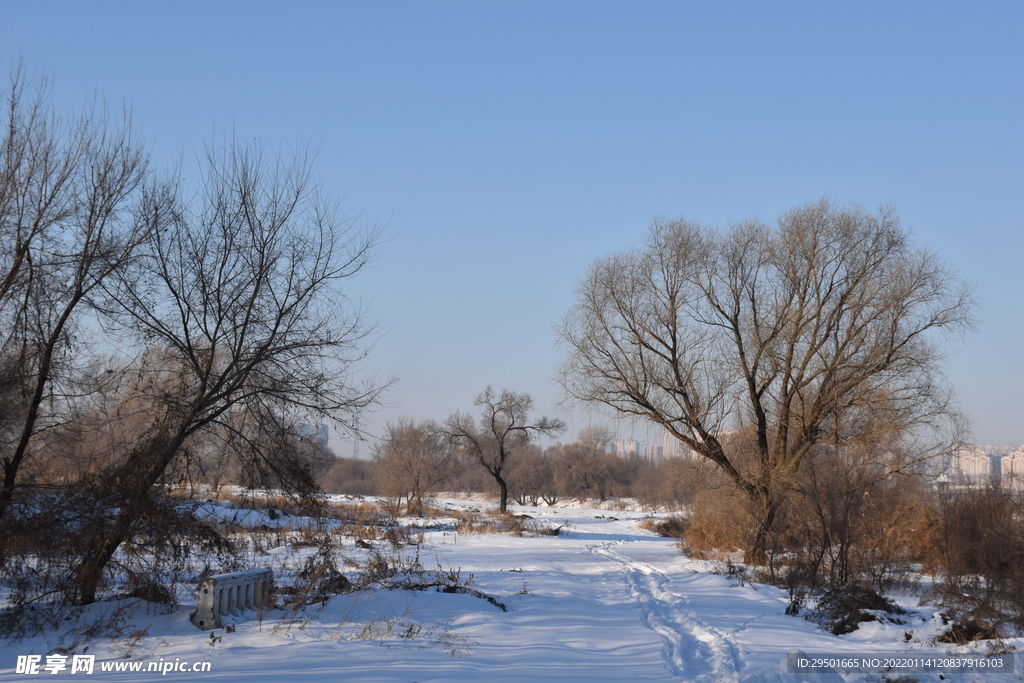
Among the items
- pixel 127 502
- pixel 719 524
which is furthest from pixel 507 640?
pixel 719 524

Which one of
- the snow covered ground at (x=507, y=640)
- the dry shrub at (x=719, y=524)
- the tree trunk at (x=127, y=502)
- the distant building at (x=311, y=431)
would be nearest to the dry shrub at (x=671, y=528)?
the dry shrub at (x=719, y=524)

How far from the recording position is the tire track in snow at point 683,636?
779cm

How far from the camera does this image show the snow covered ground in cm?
704

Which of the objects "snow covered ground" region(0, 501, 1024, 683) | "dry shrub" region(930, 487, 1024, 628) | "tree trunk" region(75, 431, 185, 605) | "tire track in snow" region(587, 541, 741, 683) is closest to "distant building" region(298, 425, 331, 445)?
"tree trunk" region(75, 431, 185, 605)

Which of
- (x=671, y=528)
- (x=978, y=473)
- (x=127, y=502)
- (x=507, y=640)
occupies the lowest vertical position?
(x=671, y=528)

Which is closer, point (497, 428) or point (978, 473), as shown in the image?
point (978, 473)

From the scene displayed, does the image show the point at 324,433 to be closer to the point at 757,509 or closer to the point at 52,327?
the point at 52,327

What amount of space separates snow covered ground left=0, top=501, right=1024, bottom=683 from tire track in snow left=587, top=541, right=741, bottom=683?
2cm

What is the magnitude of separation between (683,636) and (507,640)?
107 inches

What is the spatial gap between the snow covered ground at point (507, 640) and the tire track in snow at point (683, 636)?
0.02 metres

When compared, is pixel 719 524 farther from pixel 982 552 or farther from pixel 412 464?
pixel 412 464

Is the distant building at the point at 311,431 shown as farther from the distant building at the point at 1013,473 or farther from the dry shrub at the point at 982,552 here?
the distant building at the point at 1013,473

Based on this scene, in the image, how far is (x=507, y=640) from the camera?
28.3 feet

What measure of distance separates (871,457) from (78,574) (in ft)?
48.7
